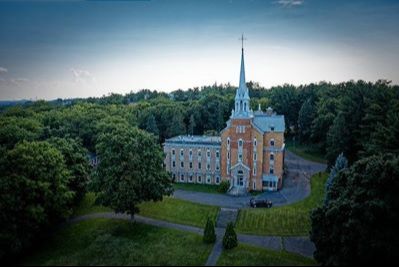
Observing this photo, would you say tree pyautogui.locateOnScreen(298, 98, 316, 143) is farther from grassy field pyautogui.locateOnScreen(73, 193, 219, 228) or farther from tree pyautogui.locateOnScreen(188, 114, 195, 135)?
grassy field pyautogui.locateOnScreen(73, 193, 219, 228)

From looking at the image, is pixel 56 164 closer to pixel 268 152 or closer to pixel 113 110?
pixel 268 152

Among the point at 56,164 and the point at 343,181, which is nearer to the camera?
the point at 343,181

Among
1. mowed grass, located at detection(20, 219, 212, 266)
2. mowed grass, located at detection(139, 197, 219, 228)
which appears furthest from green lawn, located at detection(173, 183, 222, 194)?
mowed grass, located at detection(20, 219, 212, 266)

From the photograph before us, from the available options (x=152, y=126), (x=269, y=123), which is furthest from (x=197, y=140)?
(x=152, y=126)

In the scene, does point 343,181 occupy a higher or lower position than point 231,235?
higher

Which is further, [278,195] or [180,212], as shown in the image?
[278,195]

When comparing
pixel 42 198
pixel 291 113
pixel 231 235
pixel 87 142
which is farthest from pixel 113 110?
pixel 231 235

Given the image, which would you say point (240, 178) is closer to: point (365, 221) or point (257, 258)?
point (257, 258)

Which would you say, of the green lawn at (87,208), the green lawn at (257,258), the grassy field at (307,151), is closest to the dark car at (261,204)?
the green lawn at (257,258)
